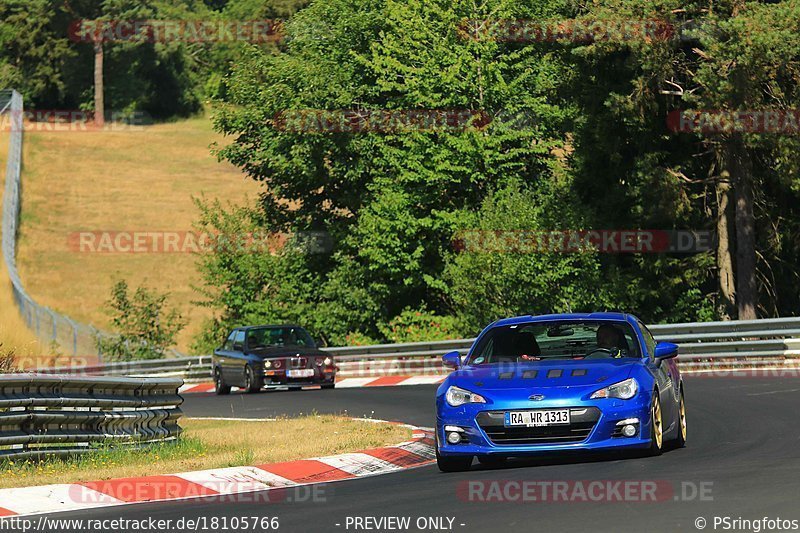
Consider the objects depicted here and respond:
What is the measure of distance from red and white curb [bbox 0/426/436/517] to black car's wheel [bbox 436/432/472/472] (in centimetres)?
97

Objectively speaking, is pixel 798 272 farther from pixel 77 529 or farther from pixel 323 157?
pixel 77 529

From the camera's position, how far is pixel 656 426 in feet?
42.1

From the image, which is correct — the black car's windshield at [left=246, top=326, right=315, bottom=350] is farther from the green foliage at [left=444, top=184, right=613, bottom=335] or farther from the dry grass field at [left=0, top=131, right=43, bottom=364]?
the green foliage at [left=444, top=184, right=613, bottom=335]

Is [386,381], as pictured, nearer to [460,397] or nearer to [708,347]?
[708,347]

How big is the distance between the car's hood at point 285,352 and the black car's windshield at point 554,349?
15924mm

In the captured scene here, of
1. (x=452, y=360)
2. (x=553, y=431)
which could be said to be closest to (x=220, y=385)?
(x=452, y=360)

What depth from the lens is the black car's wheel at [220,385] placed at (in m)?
31.7

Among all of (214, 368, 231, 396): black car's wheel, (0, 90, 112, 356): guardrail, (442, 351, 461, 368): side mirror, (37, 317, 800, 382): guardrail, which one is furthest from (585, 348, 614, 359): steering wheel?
(0, 90, 112, 356): guardrail

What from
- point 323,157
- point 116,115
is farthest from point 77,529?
point 116,115

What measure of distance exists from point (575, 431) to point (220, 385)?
20335 millimetres

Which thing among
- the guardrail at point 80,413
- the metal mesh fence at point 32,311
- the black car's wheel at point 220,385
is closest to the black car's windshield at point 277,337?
the black car's wheel at point 220,385

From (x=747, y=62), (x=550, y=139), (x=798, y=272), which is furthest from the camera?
(x=550, y=139)

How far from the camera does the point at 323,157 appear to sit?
45.0 meters

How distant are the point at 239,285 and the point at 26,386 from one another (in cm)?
3321
